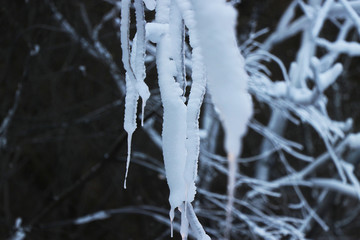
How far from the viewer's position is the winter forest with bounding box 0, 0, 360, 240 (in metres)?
0.55

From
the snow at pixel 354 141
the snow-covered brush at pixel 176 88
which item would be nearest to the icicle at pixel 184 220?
the snow-covered brush at pixel 176 88

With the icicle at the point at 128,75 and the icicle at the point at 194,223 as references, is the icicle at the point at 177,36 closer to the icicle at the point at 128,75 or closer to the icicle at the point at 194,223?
the icicle at the point at 128,75

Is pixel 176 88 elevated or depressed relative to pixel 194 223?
elevated

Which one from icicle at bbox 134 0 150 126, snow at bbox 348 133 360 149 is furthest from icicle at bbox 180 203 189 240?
snow at bbox 348 133 360 149

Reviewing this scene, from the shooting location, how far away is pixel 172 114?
1.83ft

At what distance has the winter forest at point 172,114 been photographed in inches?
21.5

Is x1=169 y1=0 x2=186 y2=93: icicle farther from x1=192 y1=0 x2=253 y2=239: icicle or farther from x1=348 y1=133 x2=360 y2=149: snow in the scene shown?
x1=348 y1=133 x2=360 y2=149: snow

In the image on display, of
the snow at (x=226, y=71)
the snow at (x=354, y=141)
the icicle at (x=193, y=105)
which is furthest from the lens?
the snow at (x=354, y=141)

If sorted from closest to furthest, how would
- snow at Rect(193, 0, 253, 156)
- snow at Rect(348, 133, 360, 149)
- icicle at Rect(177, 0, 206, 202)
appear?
snow at Rect(193, 0, 253, 156)
icicle at Rect(177, 0, 206, 202)
snow at Rect(348, 133, 360, 149)

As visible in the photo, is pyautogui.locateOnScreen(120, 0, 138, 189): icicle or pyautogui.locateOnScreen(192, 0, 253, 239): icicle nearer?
pyautogui.locateOnScreen(192, 0, 253, 239): icicle

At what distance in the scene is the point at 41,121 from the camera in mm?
2895

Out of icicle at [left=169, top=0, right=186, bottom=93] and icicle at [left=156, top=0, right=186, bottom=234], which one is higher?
icicle at [left=169, top=0, right=186, bottom=93]

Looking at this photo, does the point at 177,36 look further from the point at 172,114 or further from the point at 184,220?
the point at 184,220

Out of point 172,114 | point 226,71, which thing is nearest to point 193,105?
point 172,114
